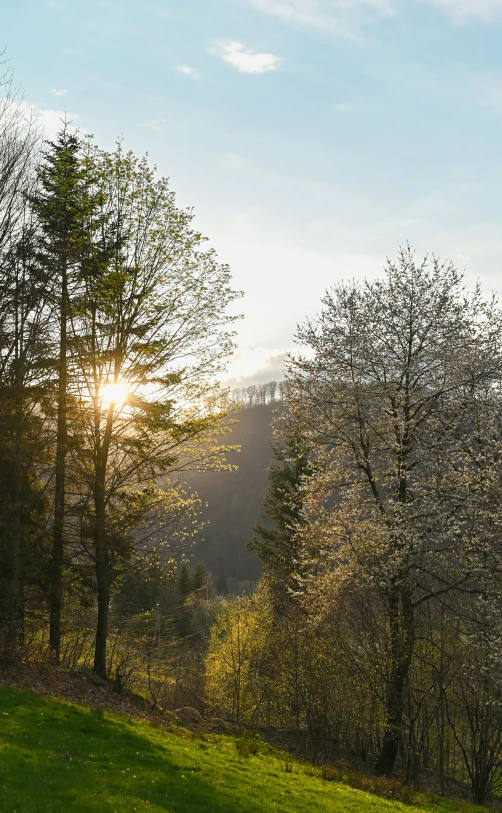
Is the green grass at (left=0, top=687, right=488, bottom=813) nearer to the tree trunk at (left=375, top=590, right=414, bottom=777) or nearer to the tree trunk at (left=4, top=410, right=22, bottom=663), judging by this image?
the tree trunk at (left=375, top=590, right=414, bottom=777)

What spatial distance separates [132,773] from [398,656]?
9026 mm

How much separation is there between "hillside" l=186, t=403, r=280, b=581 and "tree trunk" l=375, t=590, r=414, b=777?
112848mm

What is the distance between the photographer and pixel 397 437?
56.0 ft

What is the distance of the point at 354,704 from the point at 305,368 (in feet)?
37.1

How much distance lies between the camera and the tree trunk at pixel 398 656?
16453 millimetres

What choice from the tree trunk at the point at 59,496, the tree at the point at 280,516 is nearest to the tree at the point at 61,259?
the tree trunk at the point at 59,496

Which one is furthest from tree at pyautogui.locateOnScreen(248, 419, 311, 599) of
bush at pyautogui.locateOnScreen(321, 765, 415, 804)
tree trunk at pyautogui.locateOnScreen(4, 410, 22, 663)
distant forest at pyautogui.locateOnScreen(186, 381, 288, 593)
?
distant forest at pyautogui.locateOnScreen(186, 381, 288, 593)

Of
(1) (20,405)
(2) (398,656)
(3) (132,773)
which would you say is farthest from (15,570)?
(2) (398,656)

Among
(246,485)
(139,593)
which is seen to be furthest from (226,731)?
(246,485)

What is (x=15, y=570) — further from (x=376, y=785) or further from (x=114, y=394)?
(x=376, y=785)

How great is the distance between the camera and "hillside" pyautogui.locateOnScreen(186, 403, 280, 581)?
139500 millimetres

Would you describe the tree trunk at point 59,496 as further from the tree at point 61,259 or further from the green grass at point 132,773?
the green grass at point 132,773

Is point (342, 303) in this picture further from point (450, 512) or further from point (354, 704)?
point (354, 704)

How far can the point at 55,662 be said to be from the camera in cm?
1752
